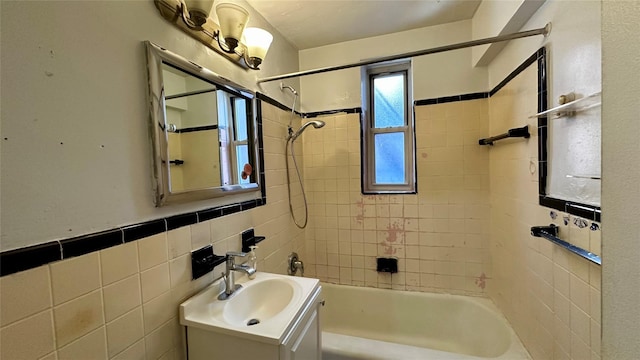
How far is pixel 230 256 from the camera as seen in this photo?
1.16 m

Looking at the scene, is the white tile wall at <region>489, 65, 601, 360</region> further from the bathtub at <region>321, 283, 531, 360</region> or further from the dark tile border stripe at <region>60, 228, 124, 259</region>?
the dark tile border stripe at <region>60, 228, 124, 259</region>

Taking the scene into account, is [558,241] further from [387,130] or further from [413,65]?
[413,65]

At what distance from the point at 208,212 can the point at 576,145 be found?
5.27ft

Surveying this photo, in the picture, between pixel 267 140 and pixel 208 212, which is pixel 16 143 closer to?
pixel 208 212

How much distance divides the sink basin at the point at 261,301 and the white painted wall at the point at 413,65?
1545 millimetres

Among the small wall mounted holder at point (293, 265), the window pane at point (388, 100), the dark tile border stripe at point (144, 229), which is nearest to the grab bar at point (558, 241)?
the window pane at point (388, 100)

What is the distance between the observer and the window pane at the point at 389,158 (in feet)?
7.16

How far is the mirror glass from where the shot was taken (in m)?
0.93

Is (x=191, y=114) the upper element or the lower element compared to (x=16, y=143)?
upper

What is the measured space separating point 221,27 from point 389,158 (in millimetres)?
1601

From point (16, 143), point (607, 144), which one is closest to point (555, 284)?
point (607, 144)


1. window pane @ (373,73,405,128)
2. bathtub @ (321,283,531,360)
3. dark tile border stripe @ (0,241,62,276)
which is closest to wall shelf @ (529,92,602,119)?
window pane @ (373,73,405,128)

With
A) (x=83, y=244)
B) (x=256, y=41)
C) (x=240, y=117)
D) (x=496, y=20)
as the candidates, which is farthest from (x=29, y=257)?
(x=496, y=20)

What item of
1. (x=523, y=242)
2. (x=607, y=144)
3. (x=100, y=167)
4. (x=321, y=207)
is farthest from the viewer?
(x=321, y=207)
